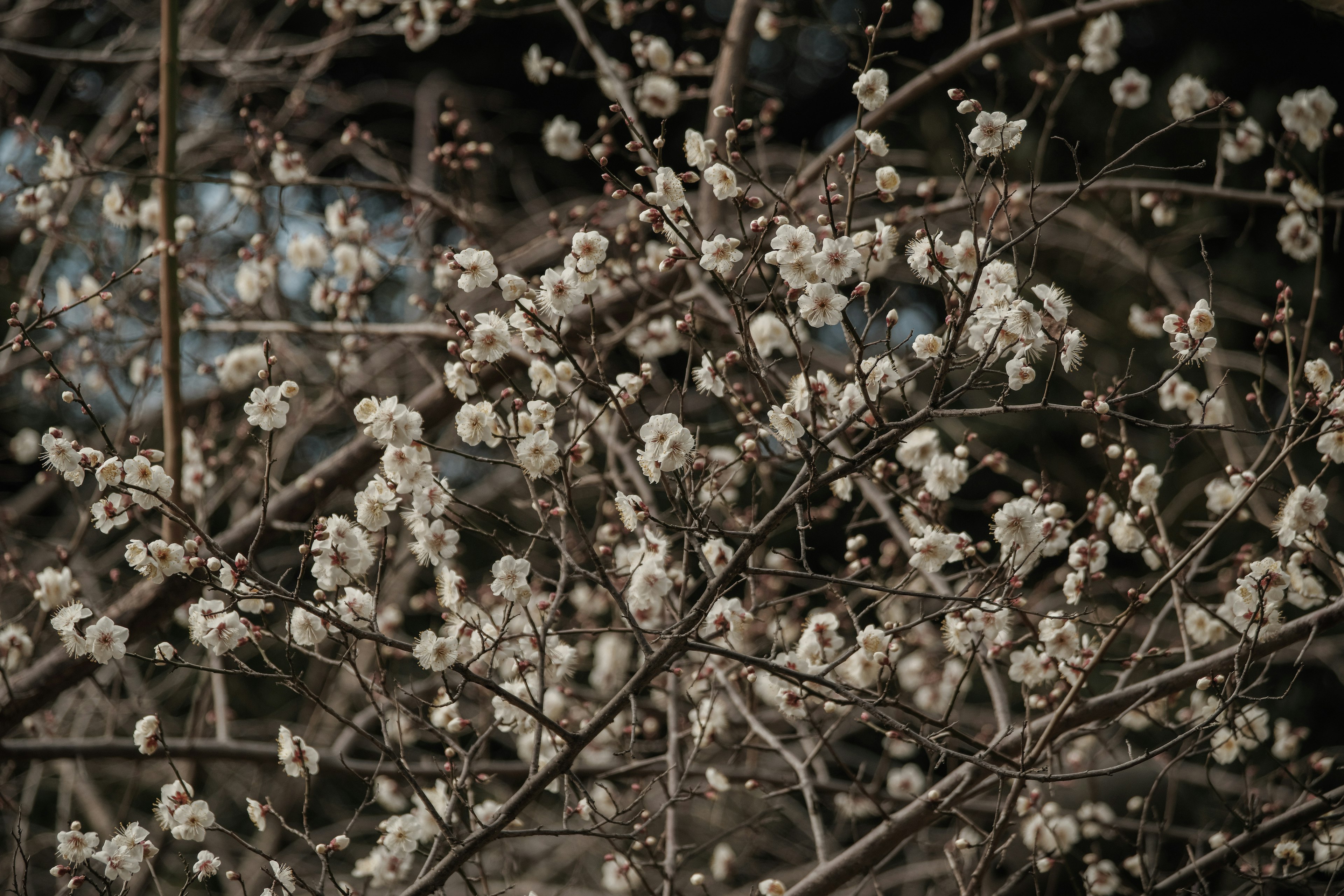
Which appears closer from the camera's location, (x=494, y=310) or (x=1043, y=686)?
(x=494, y=310)

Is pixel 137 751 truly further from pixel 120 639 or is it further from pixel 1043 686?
pixel 1043 686

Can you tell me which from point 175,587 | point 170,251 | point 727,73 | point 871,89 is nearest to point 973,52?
point 727,73

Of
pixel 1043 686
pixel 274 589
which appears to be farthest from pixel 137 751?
pixel 1043 686

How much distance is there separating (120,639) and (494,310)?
879mm

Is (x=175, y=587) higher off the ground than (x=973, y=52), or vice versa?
(x=973, y=52)

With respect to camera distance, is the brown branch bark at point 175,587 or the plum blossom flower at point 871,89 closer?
the plum blossom flower at point 871,89

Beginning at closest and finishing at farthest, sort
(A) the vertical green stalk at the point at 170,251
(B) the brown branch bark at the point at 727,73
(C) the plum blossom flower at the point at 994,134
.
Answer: (C) the plum blossom flower at the point at 994,134, (A) the vertical green stalk at the point at 170,251, (B) the brown branch bark at the point at 727,73

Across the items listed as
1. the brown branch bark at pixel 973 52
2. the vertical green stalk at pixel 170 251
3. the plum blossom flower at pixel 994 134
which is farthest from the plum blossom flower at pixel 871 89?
the vertical green stalk at pixel 170 251

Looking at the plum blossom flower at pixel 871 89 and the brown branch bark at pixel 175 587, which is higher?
the plum blossom flower at pixel 871 89

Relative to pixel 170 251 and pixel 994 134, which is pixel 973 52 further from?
pixel 170 251

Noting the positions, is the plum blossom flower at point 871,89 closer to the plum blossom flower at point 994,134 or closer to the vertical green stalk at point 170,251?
the plum blossom flower at point 994,134

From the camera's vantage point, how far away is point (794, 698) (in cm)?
192

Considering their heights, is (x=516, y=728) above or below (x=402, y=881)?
above

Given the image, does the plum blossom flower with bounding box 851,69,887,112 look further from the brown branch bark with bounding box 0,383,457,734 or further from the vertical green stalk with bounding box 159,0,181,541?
the vertical green stalk with bounding box 159,0,181,541
